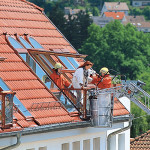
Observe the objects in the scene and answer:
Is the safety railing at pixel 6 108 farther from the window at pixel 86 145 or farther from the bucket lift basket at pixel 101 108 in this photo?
the window at pixel 86 145

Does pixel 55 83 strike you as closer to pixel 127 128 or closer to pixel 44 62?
pixel 44 62

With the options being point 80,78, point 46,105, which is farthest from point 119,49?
point 46,105

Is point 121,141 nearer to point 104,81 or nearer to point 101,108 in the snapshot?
point 104,81

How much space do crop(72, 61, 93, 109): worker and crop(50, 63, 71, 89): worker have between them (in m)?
0.41

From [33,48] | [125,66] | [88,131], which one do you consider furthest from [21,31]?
[125,66]

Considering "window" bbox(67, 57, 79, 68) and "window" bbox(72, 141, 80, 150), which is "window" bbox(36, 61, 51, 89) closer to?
"window" bbox(72, 141, 80, 150)

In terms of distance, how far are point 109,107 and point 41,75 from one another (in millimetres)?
2001

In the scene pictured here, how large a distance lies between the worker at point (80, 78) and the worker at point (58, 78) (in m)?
0.41

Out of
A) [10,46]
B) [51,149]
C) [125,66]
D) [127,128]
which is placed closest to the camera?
[51,149]

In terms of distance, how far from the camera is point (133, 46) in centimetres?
16462

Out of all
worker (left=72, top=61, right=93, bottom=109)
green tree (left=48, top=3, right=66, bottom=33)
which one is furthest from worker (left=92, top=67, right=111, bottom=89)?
green tree (left=48, top=3, right=66, bottom=33)

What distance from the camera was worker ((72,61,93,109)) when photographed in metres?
26.0

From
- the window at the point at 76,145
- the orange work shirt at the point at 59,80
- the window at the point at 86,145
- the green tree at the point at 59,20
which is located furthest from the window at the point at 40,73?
the green tree at the point at 59,20

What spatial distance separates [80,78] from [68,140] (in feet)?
5.27
